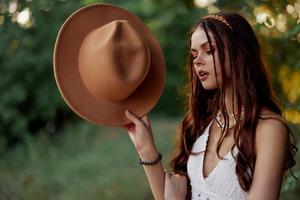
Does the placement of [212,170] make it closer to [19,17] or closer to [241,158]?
[241,158]

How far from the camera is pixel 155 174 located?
8.71 ft

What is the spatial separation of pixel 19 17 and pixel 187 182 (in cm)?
224

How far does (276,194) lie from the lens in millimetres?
2420

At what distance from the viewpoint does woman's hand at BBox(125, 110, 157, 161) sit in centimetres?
258

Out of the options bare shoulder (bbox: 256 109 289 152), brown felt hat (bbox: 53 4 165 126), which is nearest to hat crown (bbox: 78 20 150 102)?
brown felt hat (bbox: 53 4 165 126)

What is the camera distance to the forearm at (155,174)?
8.59 feet

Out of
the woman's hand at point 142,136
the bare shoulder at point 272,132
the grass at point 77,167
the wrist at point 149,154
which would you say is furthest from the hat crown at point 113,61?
the grass at point 77,167

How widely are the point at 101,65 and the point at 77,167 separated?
532cm

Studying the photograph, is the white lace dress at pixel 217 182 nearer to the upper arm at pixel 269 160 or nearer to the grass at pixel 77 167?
the upper arm at pixel 269 160

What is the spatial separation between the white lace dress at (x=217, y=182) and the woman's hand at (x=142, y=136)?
0.51ft

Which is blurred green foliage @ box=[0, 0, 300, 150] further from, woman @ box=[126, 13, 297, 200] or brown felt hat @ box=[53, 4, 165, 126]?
woman @ box=[126, 13, 297, 200]

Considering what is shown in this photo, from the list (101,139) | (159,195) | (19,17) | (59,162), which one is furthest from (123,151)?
(159,195)

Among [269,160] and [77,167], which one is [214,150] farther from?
[77,167]

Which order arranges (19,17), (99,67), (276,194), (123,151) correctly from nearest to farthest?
(276,194), (99,67), (19,17), (123,151)
